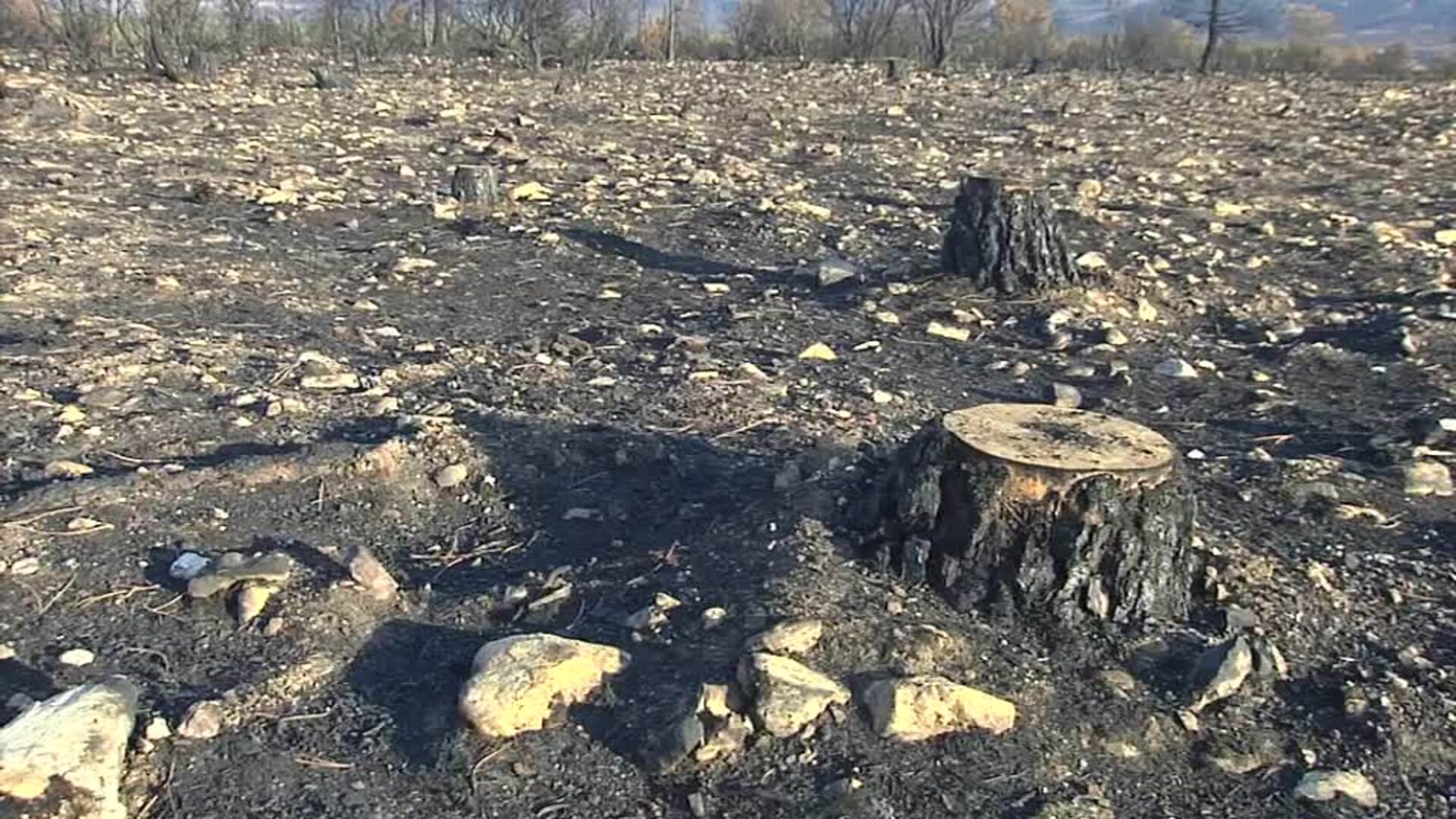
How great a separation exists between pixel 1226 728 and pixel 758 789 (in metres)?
0.99

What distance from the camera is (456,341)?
17.9ft

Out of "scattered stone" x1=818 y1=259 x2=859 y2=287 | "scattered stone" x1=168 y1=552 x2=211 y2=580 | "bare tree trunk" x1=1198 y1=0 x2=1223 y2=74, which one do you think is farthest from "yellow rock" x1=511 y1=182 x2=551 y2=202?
"bare tree trunk" x1=1198 y1=0 x2=1223 y2=74

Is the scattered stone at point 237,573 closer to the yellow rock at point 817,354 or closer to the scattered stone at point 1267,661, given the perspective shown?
the scattered stone at point 1267,661

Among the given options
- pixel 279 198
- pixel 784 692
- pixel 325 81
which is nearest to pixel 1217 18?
pixel 325 81

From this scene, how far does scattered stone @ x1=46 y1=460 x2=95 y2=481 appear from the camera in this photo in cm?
379

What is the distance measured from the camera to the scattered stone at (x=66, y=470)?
379 centimetres

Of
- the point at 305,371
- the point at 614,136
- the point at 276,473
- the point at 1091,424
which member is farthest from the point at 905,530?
the point at 614,136

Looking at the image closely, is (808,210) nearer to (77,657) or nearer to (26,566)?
(26,566)

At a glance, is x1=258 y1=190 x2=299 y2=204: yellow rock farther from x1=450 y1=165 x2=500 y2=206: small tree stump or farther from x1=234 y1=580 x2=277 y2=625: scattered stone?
x1=234 y1=580 x2=277 y2=625: scattered stone

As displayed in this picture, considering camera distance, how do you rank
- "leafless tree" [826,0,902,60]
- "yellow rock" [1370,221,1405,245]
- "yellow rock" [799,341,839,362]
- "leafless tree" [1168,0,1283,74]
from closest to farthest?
"yellow rock" [799,341,839,362] < "yellow rock" [1370,221,1405,245] < "leafless tree" [1168,0,1283,74] < "leafless tree" [826,0,902,60]

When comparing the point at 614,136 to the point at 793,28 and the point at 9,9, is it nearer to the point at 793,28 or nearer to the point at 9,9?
the point at 9,9

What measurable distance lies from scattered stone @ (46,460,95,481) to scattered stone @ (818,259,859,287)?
359 cm

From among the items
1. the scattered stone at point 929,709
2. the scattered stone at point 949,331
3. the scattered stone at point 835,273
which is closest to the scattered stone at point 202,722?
the scattered stone at point 929,709

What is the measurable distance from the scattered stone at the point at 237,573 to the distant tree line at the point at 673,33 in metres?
12.4
